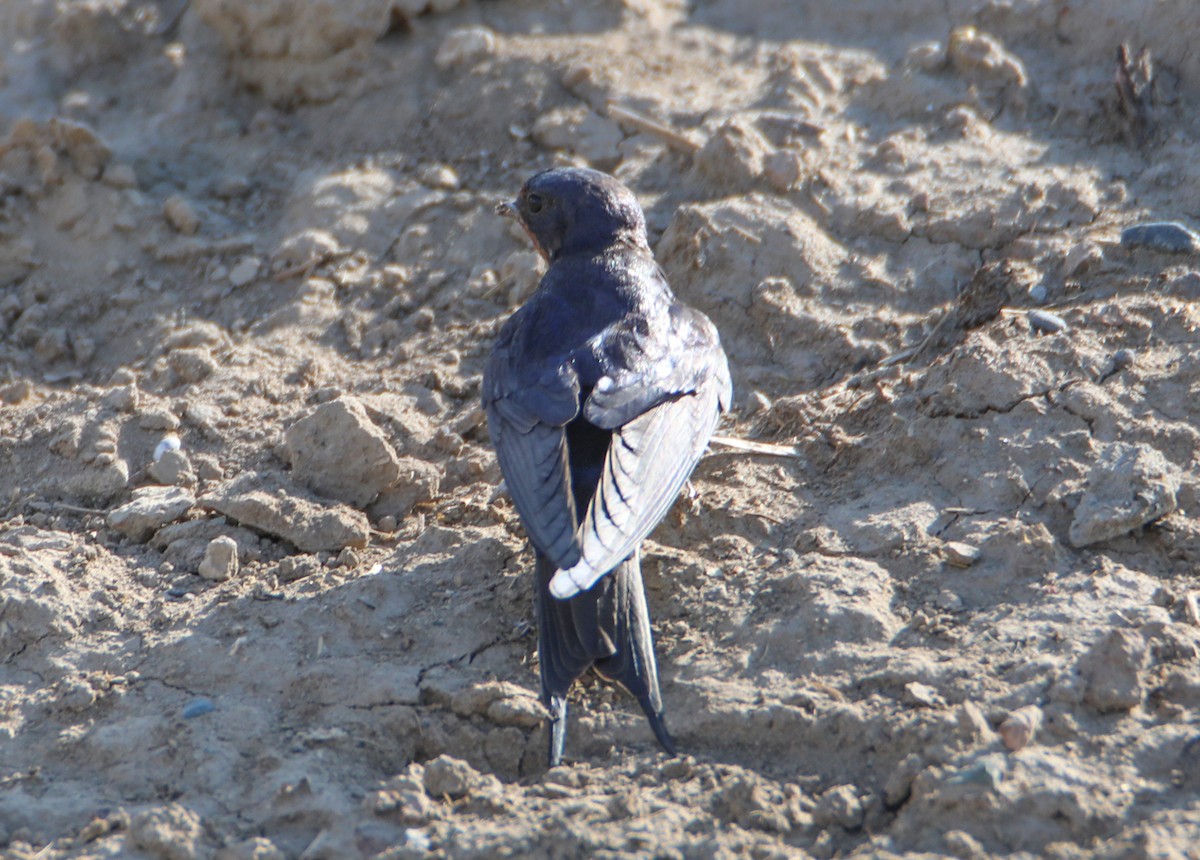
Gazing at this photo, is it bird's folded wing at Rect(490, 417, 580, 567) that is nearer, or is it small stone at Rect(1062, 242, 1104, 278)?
bird's folded wing at Rect(490, 417, 580, 567)

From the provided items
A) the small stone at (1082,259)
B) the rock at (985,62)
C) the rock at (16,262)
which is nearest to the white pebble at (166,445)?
the rock at (16,262)

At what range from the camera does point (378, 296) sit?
4.88 metres

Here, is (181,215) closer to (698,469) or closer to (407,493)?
(407,493)

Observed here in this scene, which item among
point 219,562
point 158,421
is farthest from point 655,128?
point 219,562

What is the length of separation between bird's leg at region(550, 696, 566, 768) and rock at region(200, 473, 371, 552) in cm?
104

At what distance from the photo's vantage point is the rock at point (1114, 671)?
9.04ft

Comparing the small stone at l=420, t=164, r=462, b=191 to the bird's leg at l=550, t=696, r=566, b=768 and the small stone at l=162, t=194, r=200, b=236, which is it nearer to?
the small stone at l=162, t=194, r=200, b=236

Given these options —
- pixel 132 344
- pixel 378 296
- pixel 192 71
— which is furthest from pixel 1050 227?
pixel 192 71

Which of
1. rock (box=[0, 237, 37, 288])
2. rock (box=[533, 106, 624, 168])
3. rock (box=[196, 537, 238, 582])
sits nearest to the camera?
rock (box=[196, 537, 238, 582])

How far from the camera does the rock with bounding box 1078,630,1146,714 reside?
9.04ft

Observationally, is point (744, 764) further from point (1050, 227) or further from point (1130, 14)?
point (1130, 14)

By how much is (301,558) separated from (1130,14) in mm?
3907

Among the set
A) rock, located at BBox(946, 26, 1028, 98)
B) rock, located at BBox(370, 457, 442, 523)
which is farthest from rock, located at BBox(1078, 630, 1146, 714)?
rock, located at BBox(946, 26, 1028, 98)

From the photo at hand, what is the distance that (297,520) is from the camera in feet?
12.5
